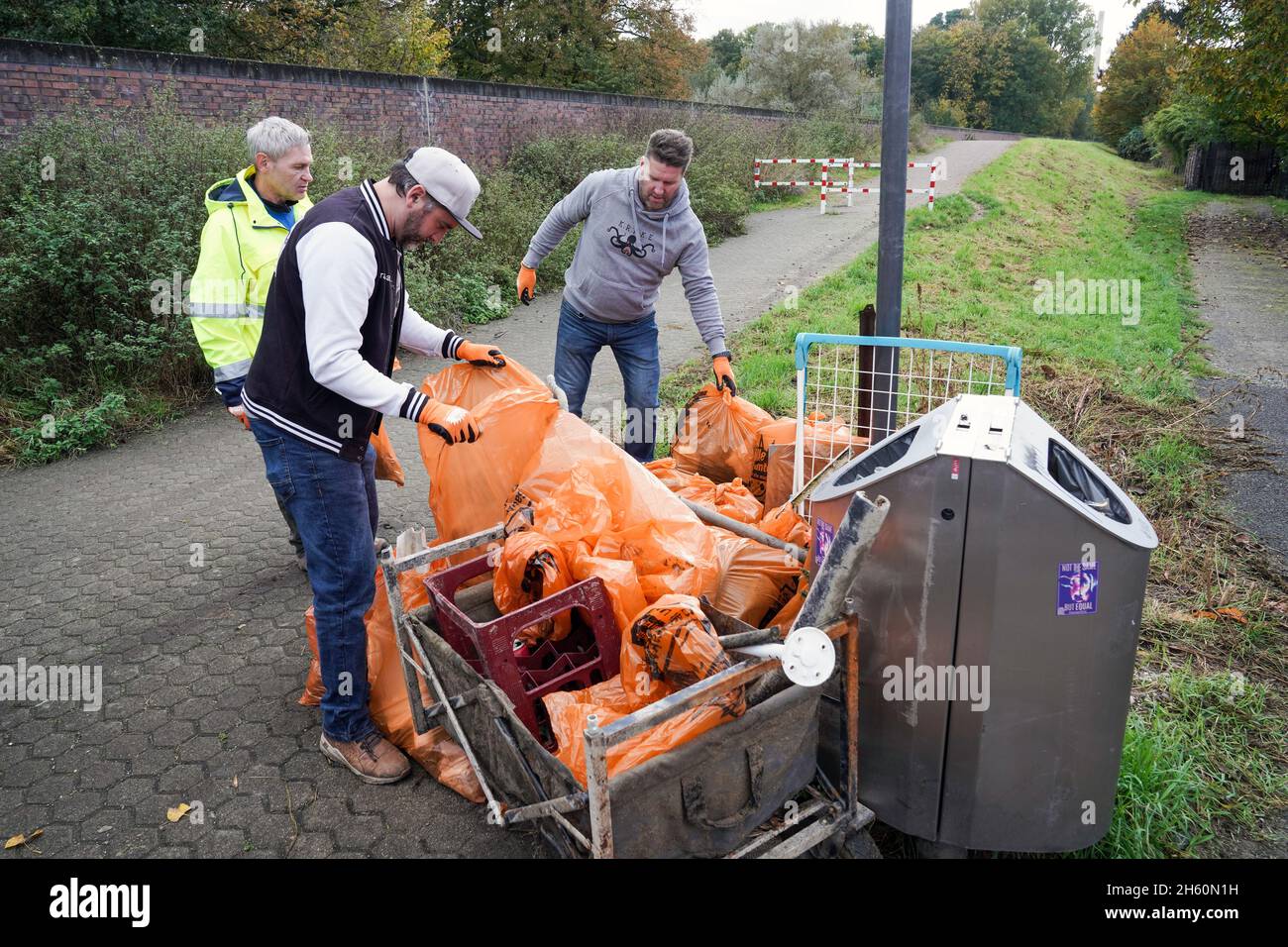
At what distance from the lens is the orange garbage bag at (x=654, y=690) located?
211 centimetres

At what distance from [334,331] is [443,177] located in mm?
547

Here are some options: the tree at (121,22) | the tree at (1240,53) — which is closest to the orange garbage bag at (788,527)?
the tree at (121,22)

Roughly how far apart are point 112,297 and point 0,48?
4.09 m

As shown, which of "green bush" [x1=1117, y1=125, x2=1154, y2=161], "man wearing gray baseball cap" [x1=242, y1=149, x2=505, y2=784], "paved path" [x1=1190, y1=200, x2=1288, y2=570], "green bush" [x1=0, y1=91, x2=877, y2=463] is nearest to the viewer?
"man wearing gray baseball cap" [x1=242, y1=149, x2=505, y2=784]

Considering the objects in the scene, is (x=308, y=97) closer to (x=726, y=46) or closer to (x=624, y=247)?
(x=624, y=247)

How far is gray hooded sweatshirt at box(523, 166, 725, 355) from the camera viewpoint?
4141 millimetres

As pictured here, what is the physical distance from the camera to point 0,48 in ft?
28.7

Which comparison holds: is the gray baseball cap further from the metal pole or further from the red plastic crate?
the metal pole

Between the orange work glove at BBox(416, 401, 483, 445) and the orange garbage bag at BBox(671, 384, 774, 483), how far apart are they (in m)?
1.78

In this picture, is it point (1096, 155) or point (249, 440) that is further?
point (1096, 155)

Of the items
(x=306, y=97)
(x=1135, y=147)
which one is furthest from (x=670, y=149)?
(x=1135, y=147)

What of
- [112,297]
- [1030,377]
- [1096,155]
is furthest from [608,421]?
[1096,155]

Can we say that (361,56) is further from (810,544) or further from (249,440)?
(810,544)

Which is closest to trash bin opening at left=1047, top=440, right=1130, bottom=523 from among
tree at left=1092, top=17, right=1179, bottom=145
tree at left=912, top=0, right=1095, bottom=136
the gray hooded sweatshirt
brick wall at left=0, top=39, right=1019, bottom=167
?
the gray hooded sweatshirt
